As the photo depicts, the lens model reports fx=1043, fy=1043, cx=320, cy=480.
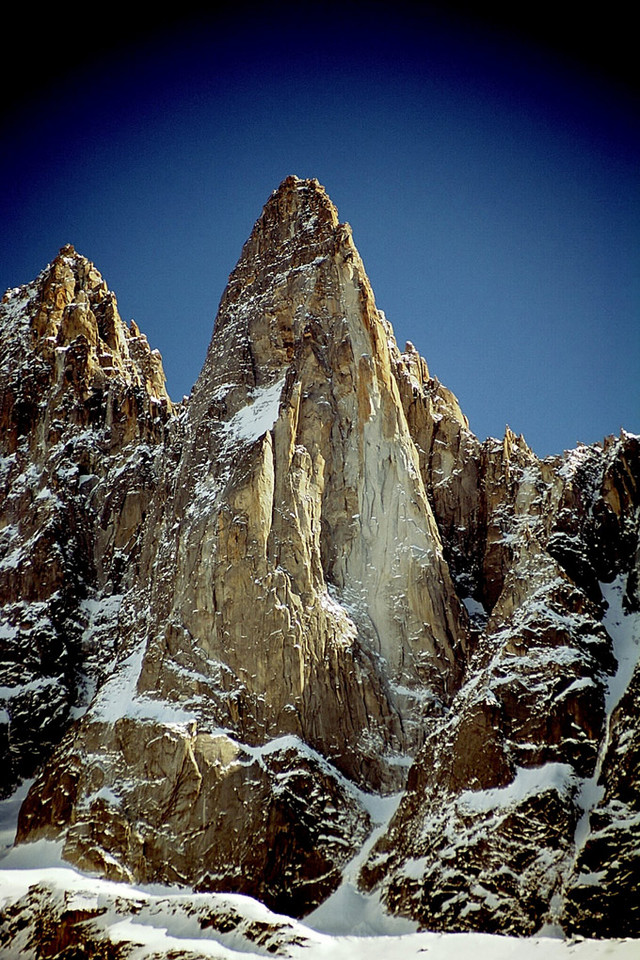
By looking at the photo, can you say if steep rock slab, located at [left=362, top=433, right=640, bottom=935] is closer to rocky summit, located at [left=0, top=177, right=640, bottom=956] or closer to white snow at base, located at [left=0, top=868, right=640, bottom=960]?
rocky summit, located at [left=0, top=177, right=640, bottom=956]

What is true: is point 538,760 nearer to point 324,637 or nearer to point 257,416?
point 324,637

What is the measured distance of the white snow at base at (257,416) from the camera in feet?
310

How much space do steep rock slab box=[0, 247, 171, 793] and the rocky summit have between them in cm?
38

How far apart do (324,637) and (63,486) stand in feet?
152

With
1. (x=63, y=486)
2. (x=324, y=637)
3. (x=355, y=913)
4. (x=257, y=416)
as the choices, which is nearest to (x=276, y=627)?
(x=324, y=637)

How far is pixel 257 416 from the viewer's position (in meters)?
96.7

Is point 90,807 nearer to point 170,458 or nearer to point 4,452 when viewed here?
point 170,458

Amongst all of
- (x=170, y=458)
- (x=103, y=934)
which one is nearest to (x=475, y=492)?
(x=170, y=458)

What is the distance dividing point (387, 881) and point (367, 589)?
1051 inches

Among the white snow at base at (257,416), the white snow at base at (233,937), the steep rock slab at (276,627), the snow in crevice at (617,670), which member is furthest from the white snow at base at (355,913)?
the white snow at base at (257,416)

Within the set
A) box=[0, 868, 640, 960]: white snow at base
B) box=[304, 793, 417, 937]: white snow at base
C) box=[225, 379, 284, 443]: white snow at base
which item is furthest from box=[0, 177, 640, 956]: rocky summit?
box=[0, 868, 640, 960]: white snow at base

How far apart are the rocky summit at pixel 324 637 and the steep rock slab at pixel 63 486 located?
38 cm

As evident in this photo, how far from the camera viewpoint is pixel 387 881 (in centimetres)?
7112

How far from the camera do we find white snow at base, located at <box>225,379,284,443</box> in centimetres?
9450
